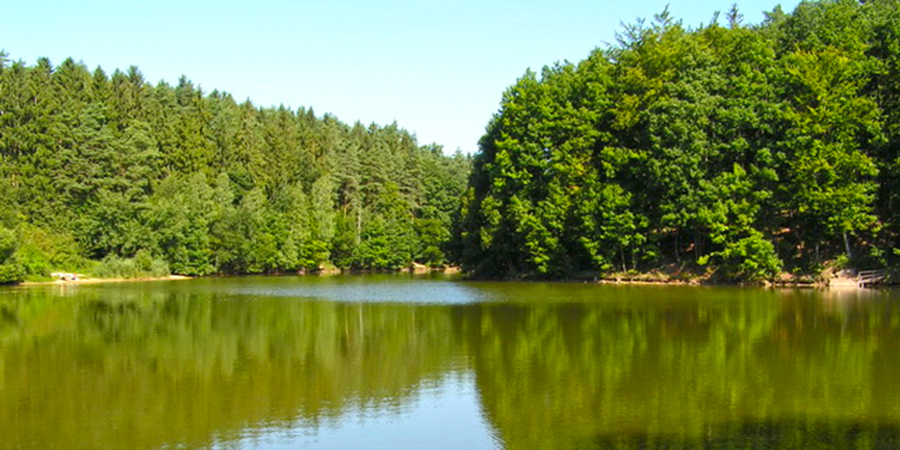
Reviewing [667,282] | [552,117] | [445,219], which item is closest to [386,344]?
[667,282]

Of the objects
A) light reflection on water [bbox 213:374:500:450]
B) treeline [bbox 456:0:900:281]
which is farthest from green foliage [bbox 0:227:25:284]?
light reflection on water [bbox 213:374:500:450]

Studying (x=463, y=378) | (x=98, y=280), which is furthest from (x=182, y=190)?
(x=463, y=378)

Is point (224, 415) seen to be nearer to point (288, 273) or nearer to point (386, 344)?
point (386, 344)

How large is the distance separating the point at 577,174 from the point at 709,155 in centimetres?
1030

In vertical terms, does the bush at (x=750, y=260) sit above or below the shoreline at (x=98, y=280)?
above

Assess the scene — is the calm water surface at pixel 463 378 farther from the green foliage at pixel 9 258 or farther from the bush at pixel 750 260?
the green foliage at pixel 9 258

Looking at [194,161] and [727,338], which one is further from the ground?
[194,161]

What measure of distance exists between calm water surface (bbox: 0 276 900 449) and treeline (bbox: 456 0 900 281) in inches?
529

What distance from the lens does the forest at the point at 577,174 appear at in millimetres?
45969

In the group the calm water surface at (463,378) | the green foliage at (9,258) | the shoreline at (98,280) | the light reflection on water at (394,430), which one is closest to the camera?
the light reflection on water at (394,430)

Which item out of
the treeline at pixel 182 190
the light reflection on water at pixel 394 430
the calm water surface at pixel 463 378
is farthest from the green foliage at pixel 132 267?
the light reflection on water at pixel 394 430

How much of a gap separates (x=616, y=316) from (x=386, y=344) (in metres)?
10.5

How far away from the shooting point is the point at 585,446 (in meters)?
12.0

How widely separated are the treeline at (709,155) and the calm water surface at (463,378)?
44.1 ft
